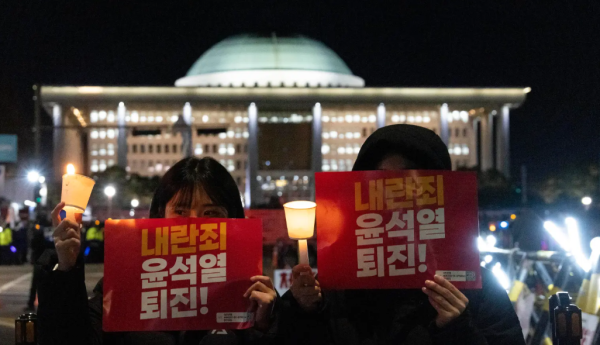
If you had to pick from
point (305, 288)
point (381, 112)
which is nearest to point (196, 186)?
point (305, 288)

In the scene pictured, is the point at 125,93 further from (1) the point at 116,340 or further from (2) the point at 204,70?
(1) the point at 116,340

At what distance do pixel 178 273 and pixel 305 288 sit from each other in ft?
1.64

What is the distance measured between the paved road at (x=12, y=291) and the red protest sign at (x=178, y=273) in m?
5.75

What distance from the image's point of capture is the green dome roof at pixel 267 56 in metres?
89.6

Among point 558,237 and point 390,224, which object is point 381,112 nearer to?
point 558,237

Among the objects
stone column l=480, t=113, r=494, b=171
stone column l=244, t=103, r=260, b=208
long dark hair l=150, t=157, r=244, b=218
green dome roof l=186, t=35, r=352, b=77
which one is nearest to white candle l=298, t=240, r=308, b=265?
long dark hair l=150, t=157, r=244, b=218

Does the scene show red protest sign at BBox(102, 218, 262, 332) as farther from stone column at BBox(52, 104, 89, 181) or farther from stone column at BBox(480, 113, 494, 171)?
stone column at BBox(480, 113, 494, 171)

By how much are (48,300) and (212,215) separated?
72 centimetres

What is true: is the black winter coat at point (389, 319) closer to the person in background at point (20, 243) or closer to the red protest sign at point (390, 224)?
the red protest sign at point (390, 224)

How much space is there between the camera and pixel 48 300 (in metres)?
2.71

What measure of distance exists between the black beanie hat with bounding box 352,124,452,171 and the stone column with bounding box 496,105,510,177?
78581 millimetres

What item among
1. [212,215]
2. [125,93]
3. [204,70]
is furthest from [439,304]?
[204,70]

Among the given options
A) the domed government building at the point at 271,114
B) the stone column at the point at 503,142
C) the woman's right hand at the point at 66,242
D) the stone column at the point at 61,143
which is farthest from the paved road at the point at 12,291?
the stone column at the point at 503,142

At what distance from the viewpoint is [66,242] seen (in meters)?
2.68
